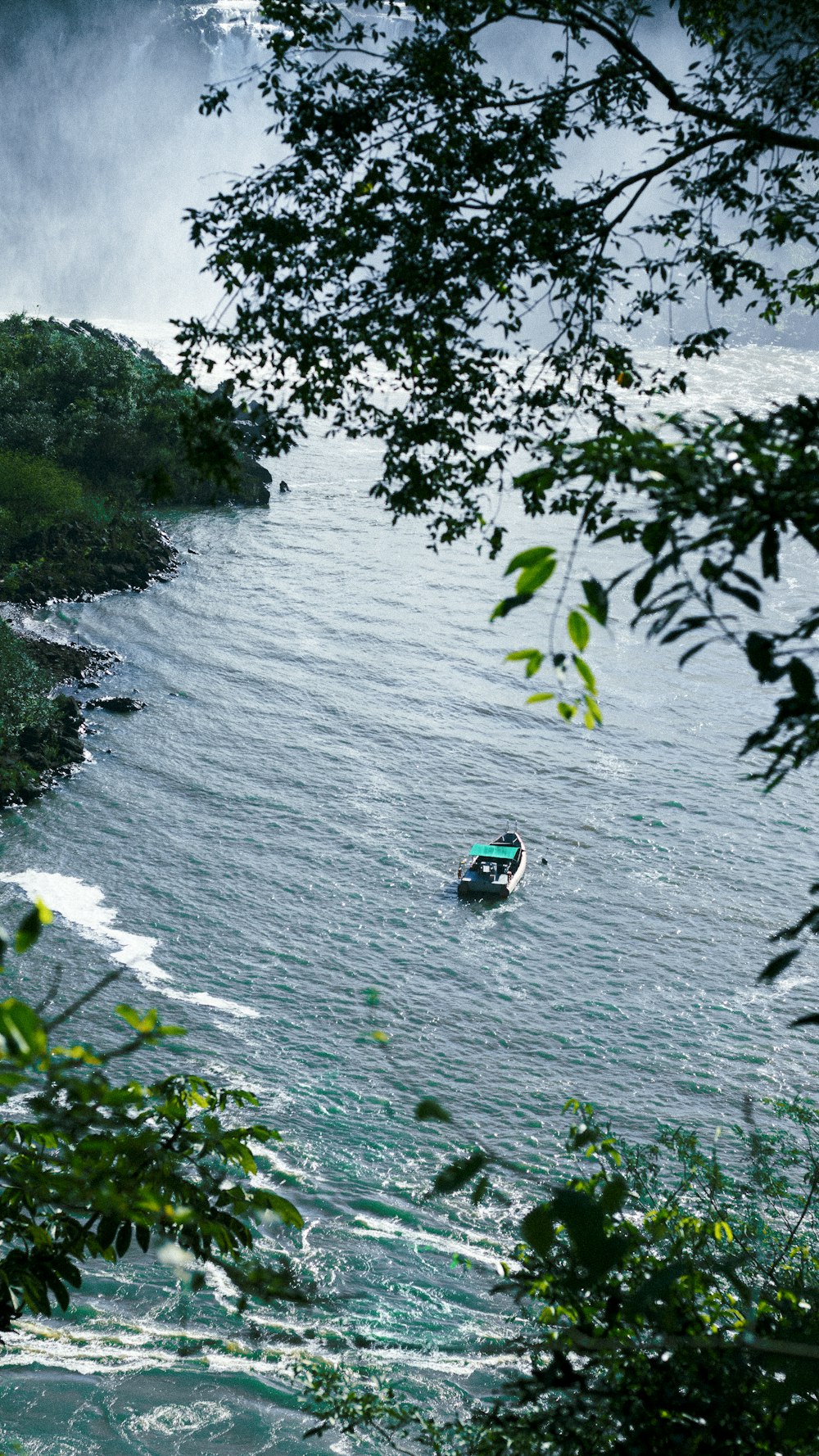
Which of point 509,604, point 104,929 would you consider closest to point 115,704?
point 104,929

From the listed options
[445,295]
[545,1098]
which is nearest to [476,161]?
[445,295]

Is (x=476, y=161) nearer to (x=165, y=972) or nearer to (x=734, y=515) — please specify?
(x=734, y=515)

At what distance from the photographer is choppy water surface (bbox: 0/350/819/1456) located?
16.1m

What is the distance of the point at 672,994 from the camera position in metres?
26.1

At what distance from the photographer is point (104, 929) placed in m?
25.7

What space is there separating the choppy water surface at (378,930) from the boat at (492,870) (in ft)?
1.56

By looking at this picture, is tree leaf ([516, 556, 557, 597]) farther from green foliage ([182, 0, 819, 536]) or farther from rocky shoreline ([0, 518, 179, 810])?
rocky shoreline ([0, 518, 179, 810])

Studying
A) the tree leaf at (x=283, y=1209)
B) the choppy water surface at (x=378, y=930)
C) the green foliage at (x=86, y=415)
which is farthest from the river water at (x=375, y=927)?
the green foliage at (x=86, y=415)

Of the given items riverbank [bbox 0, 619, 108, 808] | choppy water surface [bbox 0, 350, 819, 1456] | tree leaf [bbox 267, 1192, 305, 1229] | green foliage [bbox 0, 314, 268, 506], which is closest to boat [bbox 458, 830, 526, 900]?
choppy water surface [bbox 0, 350, 819, 1456]

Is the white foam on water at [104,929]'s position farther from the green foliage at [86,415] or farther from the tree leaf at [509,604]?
the green foliage at [86,415]

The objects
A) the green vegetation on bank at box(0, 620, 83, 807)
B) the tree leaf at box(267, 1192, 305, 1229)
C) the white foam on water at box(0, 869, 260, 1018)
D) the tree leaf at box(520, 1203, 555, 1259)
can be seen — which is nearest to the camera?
the tree leaf at box(520, 1203, 555, 1259)

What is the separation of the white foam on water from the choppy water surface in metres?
0.09

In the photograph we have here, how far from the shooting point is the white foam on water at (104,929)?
2395 centimetres

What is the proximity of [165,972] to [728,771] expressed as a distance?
781 inches
